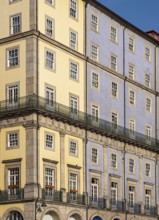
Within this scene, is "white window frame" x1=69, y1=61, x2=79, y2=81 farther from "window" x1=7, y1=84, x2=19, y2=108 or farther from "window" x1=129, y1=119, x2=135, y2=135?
"window" x1=129, y1=119, x2=135, y2=135

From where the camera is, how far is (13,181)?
56.9 meters

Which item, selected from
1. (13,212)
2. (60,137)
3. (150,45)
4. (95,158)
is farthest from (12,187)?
(150,45)

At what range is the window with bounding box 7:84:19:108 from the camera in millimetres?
58281

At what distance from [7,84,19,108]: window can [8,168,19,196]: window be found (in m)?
5.88

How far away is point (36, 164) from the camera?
55.8 meters

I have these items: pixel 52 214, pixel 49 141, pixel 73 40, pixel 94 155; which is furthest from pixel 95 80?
pixel 52 214

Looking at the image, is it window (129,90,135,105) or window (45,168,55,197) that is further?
window (129,90,135,105)

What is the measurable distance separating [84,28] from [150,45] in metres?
15.8

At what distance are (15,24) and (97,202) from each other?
62.4ft

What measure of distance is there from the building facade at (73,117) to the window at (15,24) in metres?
0.09

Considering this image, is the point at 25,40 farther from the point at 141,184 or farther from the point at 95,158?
the point at 141,184

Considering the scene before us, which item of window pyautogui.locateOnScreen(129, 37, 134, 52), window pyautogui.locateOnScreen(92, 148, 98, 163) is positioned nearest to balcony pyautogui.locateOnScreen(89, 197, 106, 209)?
window pyautogui.locateOnScreen(92, 148, 98, 163)

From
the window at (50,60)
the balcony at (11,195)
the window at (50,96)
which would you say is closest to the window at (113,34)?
the window at (50,60)

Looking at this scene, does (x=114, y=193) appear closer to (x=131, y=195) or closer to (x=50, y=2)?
(x=131, y=195)
